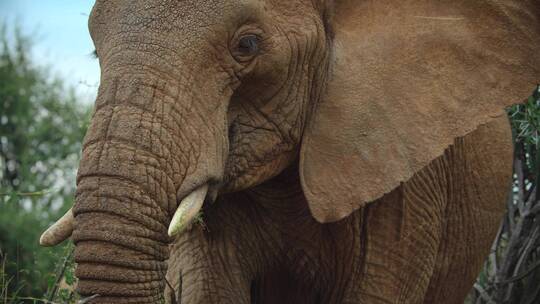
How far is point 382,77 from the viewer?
4.00 metres

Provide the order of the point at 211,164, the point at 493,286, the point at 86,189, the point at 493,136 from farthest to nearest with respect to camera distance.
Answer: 1. the point at 493,286
2. the point at 493,136
3. the point at 211,164
4. the point at 86,189

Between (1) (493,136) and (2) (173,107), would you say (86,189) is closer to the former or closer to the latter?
(2) (173,107)

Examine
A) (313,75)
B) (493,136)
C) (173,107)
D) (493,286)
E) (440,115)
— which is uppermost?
(173,107)

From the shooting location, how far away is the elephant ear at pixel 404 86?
3.93 m

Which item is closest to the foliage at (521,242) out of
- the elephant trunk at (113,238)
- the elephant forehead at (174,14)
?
the elephant forehead at (174,14)

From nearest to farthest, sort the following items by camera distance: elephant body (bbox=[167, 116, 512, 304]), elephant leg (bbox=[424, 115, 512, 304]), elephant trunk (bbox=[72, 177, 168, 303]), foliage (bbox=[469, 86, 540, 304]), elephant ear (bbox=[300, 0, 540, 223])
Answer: elephant trunk (bbox=[72, 177, 168, 303]), elephant ear (bbox=[300, 0, 540, 223]), elephant body (bbox=[167, 116, 512, 304]), elephant leg (bbox=[424, 115, 512, 304]), foliage (bbox=[469, 86, 540, 304])

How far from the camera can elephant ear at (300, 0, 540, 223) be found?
12.9 ft

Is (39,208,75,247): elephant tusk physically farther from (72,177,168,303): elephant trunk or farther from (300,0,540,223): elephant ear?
(300,0,540,223): elephant ear

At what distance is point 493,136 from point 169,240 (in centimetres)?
200

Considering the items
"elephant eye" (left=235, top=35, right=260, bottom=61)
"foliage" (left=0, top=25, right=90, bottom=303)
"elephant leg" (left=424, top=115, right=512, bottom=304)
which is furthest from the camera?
"foliage" (left=0, top=25, right=90, bottom=303)

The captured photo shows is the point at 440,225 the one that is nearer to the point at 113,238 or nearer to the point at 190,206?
the point at 190,206

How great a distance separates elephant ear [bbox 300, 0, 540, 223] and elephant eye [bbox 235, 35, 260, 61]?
0.39 meters

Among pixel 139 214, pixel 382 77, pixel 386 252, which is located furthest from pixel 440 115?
pixel 139 214

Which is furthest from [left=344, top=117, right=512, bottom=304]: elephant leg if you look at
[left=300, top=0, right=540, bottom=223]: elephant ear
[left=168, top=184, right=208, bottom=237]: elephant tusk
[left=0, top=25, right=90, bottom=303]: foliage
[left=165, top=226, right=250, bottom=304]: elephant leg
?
[left=0, top=25, right=90, bottom=303]: foliage
